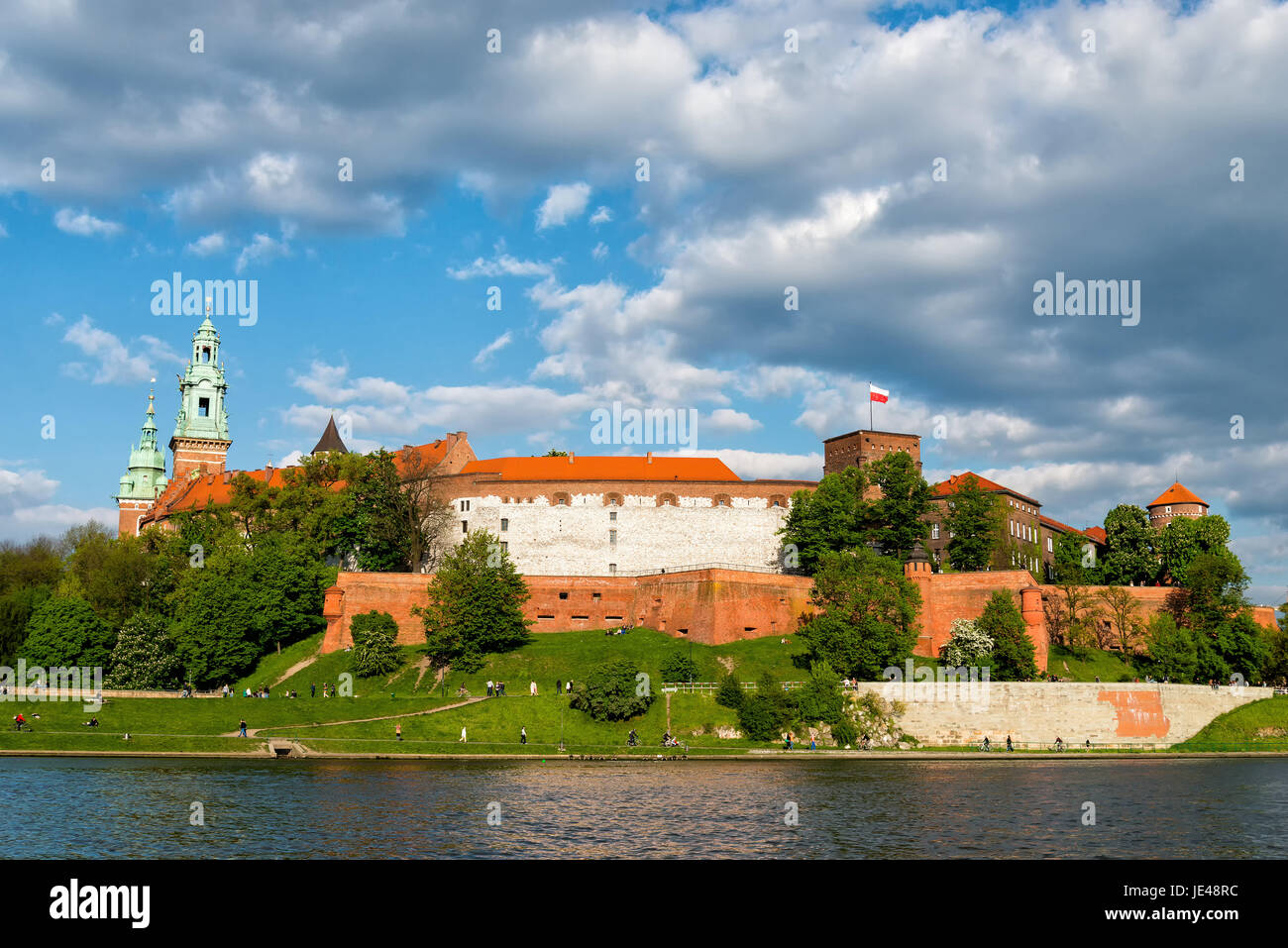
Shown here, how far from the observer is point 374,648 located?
56.2 meters

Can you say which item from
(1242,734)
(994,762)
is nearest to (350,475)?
(994,762)

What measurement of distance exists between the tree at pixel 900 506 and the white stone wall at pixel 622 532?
871cm

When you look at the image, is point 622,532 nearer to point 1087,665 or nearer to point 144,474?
point 1087,665

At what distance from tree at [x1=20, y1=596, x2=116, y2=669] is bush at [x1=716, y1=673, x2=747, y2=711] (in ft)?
110

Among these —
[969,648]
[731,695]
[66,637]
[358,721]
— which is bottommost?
[358,721]

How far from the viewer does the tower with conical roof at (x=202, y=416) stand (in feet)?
324

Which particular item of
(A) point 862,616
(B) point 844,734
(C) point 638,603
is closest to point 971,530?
(A) point 862,616

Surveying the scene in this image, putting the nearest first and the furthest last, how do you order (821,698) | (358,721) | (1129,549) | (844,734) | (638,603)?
(358,721), (844,734), (821,698), (638,603), (1129,549)

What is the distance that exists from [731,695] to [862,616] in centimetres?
877

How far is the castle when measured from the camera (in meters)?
60.8

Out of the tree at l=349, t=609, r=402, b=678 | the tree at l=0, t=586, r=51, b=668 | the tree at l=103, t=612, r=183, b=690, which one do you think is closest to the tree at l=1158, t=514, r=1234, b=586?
the tree at l=349, t=609, r=402, b=678

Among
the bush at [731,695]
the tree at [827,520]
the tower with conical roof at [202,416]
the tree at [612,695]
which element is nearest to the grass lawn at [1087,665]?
the tree at [827,520]
